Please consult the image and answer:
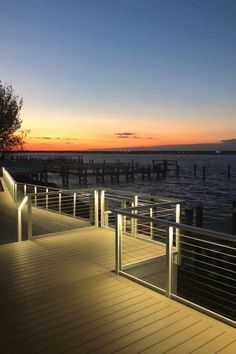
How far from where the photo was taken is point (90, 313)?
12.5 feet

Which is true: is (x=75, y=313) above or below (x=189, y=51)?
below

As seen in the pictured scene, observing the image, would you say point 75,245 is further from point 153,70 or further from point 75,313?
→ point 153,70

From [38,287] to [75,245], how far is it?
211 centimetres

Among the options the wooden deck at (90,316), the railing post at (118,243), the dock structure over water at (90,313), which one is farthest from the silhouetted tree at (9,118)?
the railing post at (118,243)

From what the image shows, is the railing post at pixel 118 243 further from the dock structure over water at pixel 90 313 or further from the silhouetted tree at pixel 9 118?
the silhouetted tree at pixel 9 118

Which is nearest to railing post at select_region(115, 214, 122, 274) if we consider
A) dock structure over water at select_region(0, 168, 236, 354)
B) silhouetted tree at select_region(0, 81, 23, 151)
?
dock structure over water at select_region(0, 168, 236, 354)

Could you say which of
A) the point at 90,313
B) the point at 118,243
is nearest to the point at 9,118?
the point at 118,243

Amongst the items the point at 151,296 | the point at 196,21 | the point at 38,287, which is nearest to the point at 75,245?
the point at 38,287

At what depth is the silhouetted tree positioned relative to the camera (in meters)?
26.1

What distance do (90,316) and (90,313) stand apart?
7 centimetres

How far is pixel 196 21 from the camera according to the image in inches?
542

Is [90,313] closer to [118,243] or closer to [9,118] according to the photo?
[118,243]

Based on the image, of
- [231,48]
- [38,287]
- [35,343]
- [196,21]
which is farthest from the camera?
[231,48]

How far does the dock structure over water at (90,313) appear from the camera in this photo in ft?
10.4
